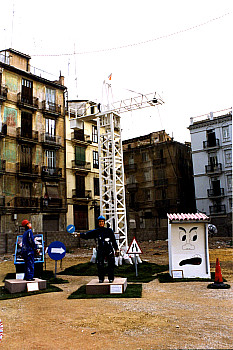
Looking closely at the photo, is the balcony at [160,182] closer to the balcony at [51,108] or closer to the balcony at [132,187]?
the balcony at [132,187]

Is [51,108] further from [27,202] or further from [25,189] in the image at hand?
[27,202]

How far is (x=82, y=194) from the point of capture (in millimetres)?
37562

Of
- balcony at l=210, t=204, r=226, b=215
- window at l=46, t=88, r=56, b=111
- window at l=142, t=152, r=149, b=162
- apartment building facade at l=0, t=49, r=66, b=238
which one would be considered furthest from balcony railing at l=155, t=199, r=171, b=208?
window at l=46, t=88, r=56, b=111

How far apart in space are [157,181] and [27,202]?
21.7 m

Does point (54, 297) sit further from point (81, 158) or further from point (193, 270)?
point (81, 158)

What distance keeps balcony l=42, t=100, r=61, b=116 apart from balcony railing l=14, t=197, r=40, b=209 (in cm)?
892

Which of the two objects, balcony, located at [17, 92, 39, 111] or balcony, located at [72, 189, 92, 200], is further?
balcony, located at [72, 189, 92, 200]

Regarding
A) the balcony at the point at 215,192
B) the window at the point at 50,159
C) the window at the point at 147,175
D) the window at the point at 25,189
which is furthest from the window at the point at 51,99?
the balcony at the point at 215,192

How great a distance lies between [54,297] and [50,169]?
27028mm

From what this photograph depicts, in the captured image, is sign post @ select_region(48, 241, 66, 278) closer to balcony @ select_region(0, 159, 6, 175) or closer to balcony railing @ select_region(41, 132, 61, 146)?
balcony @ select_region(0, 159, 6, 175)

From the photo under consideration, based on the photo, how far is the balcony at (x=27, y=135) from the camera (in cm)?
3247

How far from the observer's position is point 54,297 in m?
8.53

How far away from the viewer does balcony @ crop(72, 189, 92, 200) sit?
121 feet

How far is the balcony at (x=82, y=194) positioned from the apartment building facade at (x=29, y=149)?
1.24 metres
